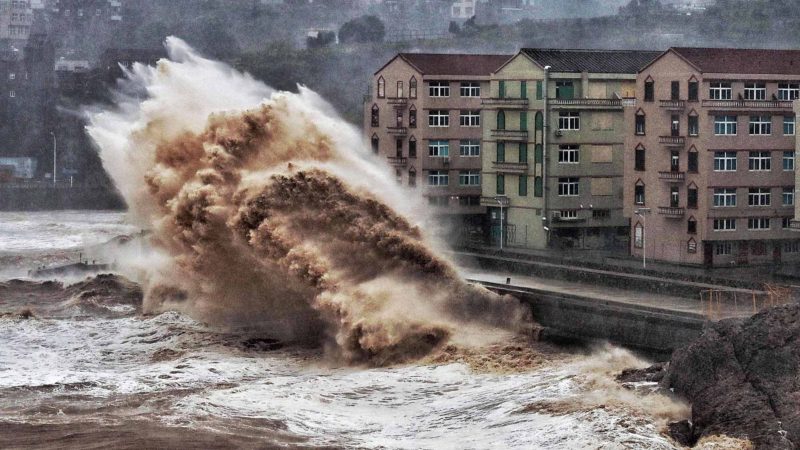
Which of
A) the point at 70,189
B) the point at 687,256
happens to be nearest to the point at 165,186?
the point at 687,256

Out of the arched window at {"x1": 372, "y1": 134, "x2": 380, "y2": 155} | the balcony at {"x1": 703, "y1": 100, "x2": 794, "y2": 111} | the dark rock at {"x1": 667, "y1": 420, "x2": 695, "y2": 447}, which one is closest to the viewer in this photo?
the dark rock at {"x1": 667, "y1": 420, "x2": 695, "y2": 447}

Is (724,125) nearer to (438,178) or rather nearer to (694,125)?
(694,125)

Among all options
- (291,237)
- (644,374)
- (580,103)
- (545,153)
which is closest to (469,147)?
(545,153)

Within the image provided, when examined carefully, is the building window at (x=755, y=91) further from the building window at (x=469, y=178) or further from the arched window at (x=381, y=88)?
the arched window at (x=381, y=88)

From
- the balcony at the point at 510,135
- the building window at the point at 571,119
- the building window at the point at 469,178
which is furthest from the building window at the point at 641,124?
the building window at the point at 469,178

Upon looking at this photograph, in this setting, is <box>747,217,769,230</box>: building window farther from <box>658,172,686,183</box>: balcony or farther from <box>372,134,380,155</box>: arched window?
<box>372,134,380,155</box>: arched window

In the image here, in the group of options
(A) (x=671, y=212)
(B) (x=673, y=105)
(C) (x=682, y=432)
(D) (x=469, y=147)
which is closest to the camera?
(C) (x=682, y=432)

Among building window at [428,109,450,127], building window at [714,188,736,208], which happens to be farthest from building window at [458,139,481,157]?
building window at [714,188,736,208]
